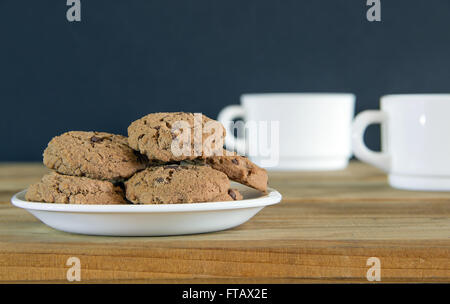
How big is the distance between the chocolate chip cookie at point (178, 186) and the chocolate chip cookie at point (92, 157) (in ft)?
0.08

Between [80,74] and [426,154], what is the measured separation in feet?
3.94

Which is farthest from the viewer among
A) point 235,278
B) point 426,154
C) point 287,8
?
point 287,8

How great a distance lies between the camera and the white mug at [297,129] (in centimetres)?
138

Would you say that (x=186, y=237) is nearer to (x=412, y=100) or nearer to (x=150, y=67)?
(x=412, y=100)

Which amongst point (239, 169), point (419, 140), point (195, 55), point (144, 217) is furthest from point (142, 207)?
point (195, 55)

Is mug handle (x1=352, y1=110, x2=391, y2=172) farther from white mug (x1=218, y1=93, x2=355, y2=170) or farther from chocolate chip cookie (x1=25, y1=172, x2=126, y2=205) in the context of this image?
chocolate chip cookie (x1=25, y1=172, x2=126, y2=205)

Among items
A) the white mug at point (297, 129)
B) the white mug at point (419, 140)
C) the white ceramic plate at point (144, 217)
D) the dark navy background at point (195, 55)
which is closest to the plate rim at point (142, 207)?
the white ceramic plate at point (144, 217)

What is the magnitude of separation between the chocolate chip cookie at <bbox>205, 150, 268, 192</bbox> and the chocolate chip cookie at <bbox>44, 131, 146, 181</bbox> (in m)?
0.09

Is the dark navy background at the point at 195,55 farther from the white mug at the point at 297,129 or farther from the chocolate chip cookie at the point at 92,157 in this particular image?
the chocolate chip cookie at the point at 92,157

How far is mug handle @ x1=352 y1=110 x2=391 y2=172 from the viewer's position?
1.08 meters

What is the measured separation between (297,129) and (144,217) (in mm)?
846
